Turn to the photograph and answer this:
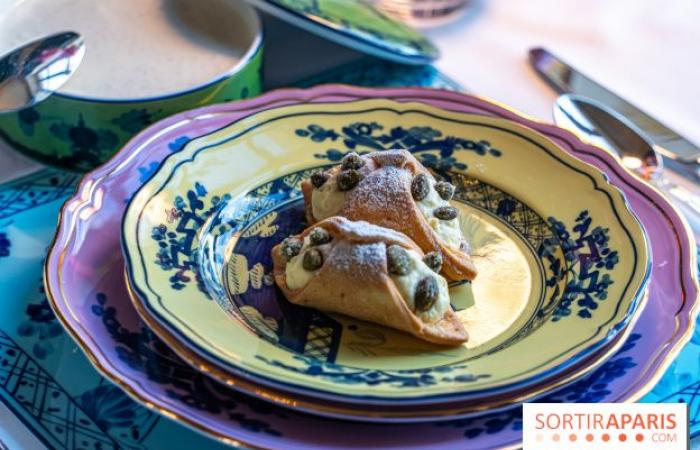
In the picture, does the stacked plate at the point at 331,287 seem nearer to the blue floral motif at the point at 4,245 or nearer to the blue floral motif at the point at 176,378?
the blue floral motif at the point at 176,378

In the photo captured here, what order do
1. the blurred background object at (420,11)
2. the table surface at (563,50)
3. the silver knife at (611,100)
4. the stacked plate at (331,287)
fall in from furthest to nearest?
the blurred background object at (420,11), the table surface at (563,50), the silver knife at (611,100), the stacked plate at (331,287)


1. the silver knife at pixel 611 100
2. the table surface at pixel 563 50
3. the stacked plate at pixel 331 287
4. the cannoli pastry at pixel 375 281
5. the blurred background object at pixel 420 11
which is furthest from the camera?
the blurred background object at pixel 420 11

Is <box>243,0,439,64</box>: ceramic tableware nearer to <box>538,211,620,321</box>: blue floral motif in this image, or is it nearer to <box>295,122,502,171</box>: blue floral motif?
<box>295,122,502,171</box>: blue floral motif

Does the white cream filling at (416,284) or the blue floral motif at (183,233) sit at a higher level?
the blue floral motif at (183,233)

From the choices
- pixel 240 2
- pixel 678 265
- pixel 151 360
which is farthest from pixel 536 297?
pixel 240 2

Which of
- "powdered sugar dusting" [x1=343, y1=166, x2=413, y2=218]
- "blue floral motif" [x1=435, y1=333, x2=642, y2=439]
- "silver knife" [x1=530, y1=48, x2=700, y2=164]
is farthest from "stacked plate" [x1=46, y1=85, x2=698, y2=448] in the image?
"silver knife" [x1=530, y1=48, x2=700, y2=164]

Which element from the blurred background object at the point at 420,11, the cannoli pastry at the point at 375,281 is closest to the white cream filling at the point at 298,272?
the cannoli pastry at the point at 375,281

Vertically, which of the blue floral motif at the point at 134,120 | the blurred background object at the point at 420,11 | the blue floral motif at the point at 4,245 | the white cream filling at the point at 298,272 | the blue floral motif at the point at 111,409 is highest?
the blurred background object at the point at 420,11
